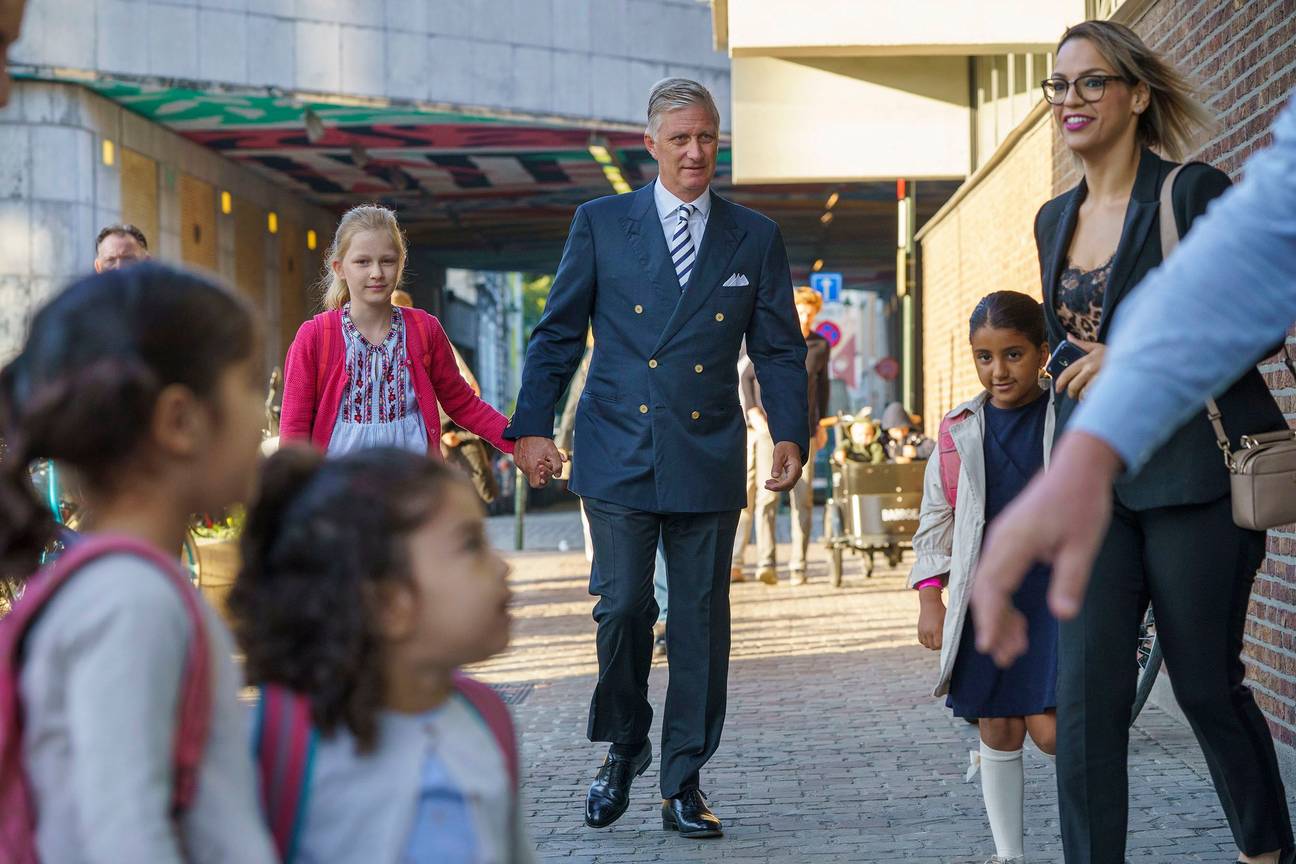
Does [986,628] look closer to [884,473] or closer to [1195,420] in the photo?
[1195,420]

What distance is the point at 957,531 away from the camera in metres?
4.62

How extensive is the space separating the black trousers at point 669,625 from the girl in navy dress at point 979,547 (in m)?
0.83

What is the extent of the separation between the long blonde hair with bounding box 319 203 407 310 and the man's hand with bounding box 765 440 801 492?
1395 mm

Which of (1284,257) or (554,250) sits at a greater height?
(554,250)

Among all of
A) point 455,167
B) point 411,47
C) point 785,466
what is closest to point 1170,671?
point 785,466

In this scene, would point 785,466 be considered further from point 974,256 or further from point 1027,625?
point 974,256

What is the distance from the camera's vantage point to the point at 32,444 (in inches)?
71.5

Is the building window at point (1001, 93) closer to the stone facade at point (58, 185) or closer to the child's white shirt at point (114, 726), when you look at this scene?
the stone facade at point (58, 185)

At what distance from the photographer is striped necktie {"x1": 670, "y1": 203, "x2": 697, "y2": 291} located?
5434mm

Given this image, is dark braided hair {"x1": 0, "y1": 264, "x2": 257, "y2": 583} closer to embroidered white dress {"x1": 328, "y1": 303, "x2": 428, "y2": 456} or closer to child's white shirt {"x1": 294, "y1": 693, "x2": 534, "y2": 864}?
child's white shirt {"x1": 294, "y1": 693, "x2": 534, "y2": 864}

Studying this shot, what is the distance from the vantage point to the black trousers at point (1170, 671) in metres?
3.70

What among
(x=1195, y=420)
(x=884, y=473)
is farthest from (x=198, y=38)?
(x=1195, y=420)

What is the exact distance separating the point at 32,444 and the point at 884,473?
38.4ft

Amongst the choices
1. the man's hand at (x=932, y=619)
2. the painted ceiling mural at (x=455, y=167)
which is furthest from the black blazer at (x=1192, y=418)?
the painted ceiling mural at (x=455, y=167)
